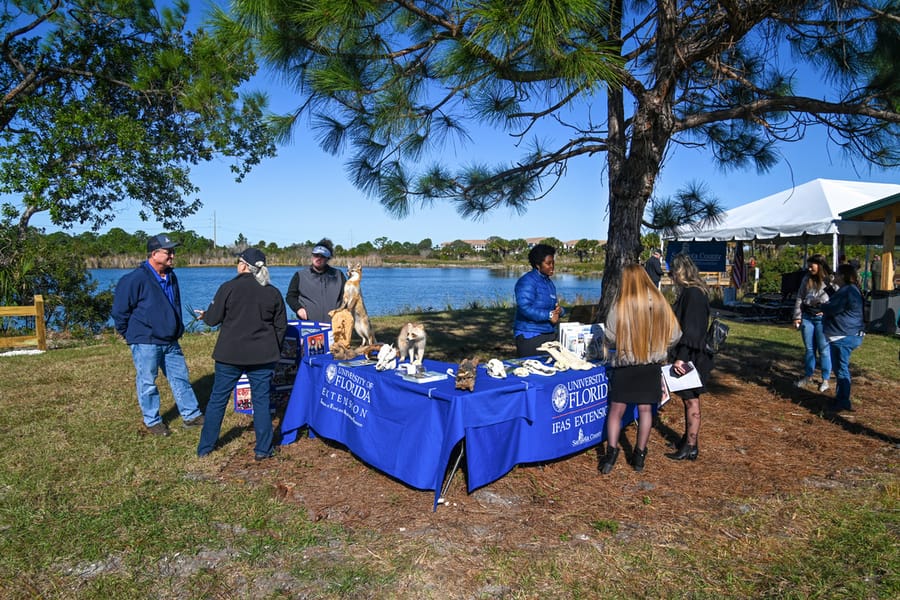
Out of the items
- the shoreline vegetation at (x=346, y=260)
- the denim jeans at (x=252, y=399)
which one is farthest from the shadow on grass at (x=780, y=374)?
the shoreline vegetation at (x=346, y=260)

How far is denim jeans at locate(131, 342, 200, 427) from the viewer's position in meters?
4.55

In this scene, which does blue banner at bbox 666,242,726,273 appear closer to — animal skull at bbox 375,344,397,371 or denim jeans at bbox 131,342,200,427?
animal skull at bbox 375,344,397,371

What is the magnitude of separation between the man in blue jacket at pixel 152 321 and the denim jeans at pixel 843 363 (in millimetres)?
6163

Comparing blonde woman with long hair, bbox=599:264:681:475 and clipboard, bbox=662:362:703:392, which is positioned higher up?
blonde woman with long hair, bbox=599:264:681:475

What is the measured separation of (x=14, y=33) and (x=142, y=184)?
12.5 ft

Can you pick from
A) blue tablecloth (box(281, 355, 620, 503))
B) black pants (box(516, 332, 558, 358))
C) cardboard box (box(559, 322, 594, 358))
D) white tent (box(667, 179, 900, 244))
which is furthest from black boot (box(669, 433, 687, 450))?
white tent (box(667, 179, 900, 244))

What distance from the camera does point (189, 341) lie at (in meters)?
9.71

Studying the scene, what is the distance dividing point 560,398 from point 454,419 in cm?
91

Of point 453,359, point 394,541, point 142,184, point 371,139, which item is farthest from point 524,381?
point 142,184

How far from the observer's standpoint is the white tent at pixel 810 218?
1260cm

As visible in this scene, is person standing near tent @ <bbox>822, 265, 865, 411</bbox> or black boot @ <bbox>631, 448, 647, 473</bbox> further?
person standing near tent @ <bbox>822, 265, 865, 411</bbox>

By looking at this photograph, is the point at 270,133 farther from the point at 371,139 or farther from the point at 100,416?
the point at 100,416

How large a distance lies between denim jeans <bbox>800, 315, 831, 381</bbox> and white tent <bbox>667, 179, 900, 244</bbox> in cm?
568

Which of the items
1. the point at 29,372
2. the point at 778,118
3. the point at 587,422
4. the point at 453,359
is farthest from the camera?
the point at 453,359
